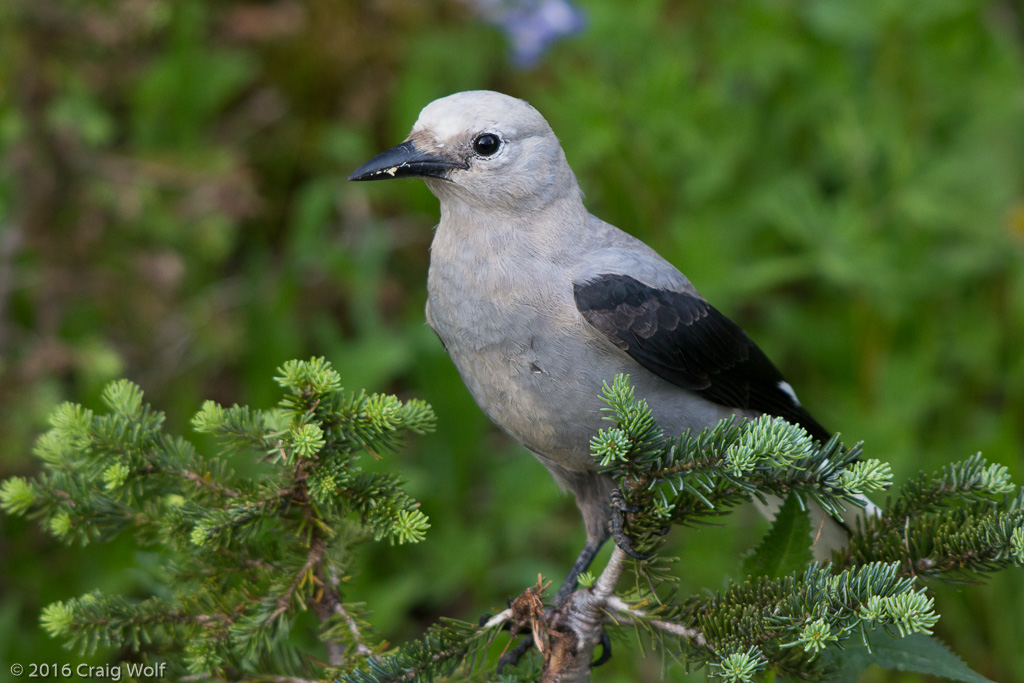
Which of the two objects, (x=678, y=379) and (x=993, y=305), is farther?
(x=993, y=305)

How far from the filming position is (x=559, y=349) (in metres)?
2.24

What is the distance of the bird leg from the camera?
188 centimetres

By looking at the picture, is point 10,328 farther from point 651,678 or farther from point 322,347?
point 651,678

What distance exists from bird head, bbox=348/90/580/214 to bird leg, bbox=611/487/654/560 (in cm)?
90

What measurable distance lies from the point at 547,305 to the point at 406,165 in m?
0.50

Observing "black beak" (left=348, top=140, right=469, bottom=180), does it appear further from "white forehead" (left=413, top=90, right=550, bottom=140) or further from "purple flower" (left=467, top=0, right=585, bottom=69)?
"purple flower" (left=467, top=0, right=585, bottom=69)

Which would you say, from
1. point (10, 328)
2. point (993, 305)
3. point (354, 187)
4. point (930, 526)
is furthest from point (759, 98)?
point (10, 328)

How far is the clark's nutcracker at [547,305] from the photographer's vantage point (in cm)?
225

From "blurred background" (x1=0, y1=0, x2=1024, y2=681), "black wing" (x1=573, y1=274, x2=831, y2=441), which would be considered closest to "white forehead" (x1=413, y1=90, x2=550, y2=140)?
"black wing" (x1=573, y1=274, x2=831, y2=441)

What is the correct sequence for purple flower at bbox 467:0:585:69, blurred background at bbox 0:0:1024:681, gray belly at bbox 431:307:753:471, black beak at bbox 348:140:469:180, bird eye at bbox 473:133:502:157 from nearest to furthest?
gray belly at bbox 431:307:753:471, black beak at bbox 348:140:469:180, bird eye at bbox 473:133:502:157, blurred background at bbox 0:0:1024:681, purple flower at bbox 467:0:585:69

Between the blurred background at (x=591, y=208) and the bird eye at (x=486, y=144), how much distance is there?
4.91 feet

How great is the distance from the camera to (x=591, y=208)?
432cm

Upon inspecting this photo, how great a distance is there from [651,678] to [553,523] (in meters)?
0.85

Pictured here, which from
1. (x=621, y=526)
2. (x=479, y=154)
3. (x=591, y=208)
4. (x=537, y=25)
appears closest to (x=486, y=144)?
(x=479, y=154)
